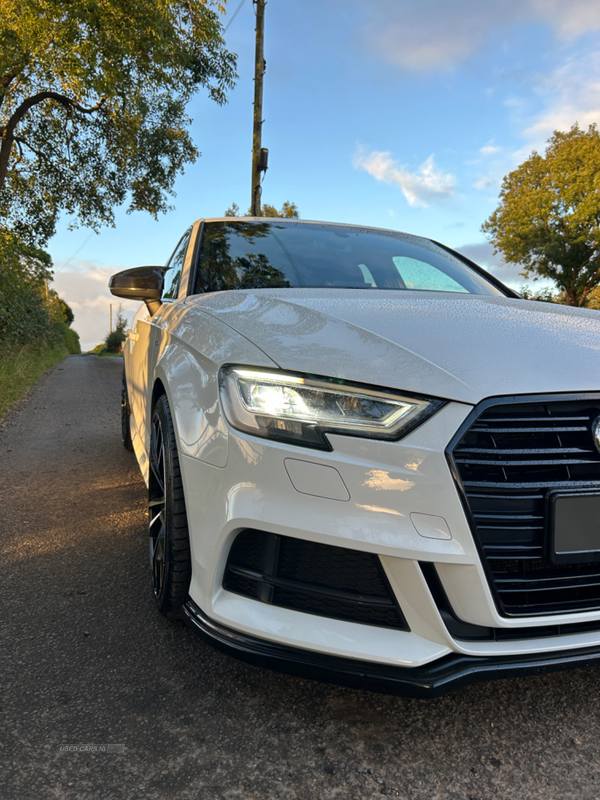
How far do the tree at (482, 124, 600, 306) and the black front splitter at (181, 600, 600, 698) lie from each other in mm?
28965

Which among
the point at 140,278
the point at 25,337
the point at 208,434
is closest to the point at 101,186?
the point at 25,337

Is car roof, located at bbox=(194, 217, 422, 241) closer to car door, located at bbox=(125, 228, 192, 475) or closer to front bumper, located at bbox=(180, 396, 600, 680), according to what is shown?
car door, located at bbox=(125, 228, 192, 475)

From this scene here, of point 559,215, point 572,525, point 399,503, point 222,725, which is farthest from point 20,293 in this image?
point 559,215

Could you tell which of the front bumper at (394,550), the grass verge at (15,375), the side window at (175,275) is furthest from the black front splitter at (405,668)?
the grass verge at (15,375)

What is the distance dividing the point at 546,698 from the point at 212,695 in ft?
3.16

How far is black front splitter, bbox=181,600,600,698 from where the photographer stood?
1.28m

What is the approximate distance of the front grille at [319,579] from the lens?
1.35 metres

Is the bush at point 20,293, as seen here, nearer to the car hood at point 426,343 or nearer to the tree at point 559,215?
the car hood at point 426,343

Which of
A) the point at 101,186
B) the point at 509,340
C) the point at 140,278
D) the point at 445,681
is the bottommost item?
the point at 445,681

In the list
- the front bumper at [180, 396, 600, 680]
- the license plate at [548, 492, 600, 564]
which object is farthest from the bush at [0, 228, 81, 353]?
the license plate at [548, 492, 600, 564]

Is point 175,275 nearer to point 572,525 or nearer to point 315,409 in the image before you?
→ point 315,409

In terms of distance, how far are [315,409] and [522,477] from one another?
0.51 metres

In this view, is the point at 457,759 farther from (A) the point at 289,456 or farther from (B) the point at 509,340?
(B) the point at 509,340

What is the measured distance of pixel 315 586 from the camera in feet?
4.51
